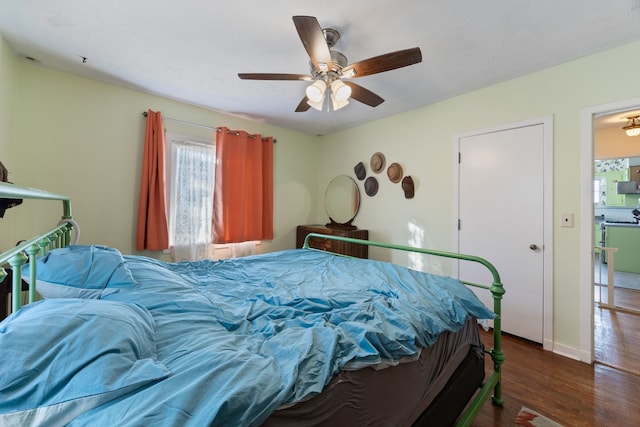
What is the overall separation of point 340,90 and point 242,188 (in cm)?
207

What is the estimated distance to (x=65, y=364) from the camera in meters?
0.59

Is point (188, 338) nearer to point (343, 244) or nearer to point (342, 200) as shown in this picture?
point (343, 244)

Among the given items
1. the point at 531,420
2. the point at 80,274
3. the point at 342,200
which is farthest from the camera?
the point at 342,200

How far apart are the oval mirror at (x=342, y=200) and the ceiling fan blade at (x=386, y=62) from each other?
2.24 m

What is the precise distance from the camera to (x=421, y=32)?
73.7 inches

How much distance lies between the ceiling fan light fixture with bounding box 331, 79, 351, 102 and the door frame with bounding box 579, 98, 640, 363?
197 cm

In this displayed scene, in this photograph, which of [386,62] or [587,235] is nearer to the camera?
[386,62]

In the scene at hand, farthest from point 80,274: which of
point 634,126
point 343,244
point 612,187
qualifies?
point 612,187

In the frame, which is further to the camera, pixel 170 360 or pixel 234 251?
pixel 234 251

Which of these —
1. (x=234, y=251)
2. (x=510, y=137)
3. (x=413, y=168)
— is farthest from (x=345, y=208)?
(x=510, y=137)

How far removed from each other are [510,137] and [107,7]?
3.33 m

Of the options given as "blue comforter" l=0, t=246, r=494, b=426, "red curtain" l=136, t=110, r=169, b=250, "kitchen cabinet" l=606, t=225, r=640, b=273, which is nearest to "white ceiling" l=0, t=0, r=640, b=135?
"red curtain" l=136, t=110, r=169, b=250

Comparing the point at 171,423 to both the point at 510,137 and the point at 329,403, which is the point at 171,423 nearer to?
the point at 329,403

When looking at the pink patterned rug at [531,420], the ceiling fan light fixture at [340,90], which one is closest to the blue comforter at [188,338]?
the pink patterned rug at [531,420]
